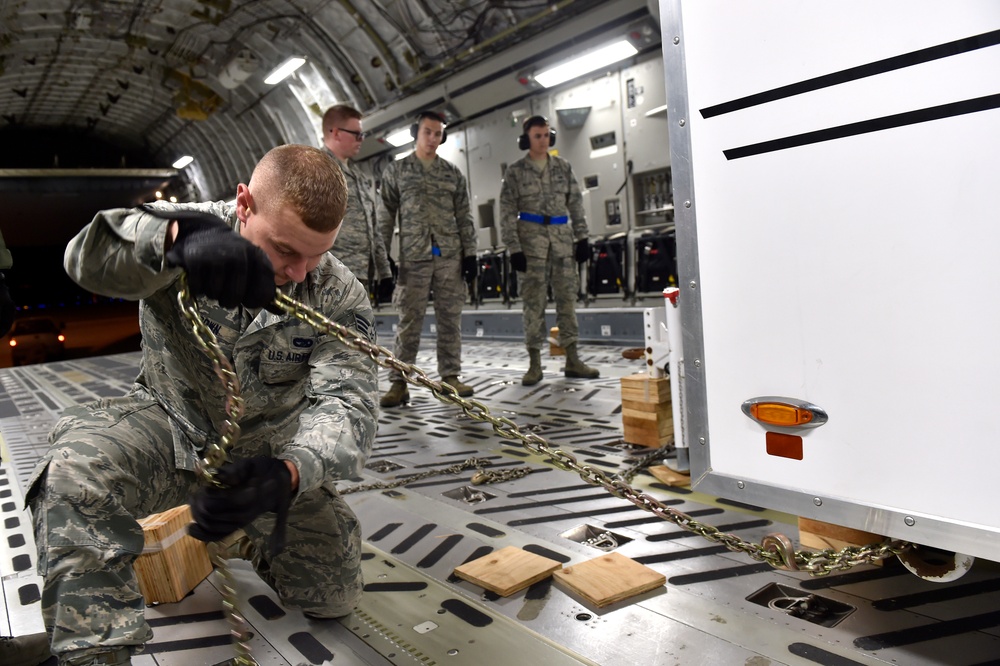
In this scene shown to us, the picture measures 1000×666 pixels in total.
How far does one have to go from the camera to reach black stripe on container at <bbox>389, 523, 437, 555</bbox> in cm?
253

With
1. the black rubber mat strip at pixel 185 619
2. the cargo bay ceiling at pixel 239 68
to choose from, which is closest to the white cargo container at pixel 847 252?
the black rubber mat strip at pixel 185 619

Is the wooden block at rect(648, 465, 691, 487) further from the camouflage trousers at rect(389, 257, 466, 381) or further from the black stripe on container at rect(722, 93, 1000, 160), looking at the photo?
the camouflage trousers at rect(389, 257, 466, 381)

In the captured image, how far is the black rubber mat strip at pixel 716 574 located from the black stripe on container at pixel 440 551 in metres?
0.85

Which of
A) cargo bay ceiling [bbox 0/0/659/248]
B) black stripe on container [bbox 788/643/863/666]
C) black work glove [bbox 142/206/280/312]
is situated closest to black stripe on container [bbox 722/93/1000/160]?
black work glove [bbox 142/206/280/312]

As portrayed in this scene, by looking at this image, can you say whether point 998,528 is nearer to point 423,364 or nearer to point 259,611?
point 259,611

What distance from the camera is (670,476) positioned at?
2.98 meters

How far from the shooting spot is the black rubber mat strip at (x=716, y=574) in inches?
81.3

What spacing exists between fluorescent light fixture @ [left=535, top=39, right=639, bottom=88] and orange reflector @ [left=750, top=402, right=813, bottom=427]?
7390 mm

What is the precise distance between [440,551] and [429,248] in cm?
333

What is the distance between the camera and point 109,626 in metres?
1.40

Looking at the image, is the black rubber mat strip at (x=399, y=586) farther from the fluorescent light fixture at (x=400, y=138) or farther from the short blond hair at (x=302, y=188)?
the fluorescent light fixture at (x=400, y=138)

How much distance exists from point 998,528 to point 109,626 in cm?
182

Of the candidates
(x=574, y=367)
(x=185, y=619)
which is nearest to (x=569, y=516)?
(x=185, y=619)

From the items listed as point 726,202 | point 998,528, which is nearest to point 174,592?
point 726,202
